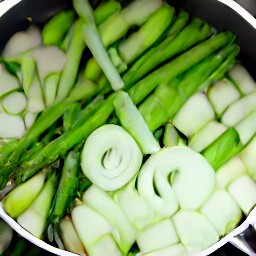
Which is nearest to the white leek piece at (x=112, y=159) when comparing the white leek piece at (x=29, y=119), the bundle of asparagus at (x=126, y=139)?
the bundle of asparagus at (x=126, y=139)

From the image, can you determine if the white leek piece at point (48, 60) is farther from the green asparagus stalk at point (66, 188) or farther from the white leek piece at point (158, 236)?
the white leek piece at point (158, 236)

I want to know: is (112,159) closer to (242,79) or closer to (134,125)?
(134,125)

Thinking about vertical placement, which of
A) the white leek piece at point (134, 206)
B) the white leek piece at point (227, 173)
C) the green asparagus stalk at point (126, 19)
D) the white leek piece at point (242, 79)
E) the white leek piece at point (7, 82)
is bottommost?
the white leek piece at point (227, 173)

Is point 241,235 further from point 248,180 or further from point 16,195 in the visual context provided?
point 16,195

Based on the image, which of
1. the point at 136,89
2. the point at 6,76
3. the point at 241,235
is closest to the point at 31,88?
the point at 6,76

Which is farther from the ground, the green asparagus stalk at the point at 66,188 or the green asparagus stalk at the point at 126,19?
the green asparagus stalk at the point at 126,19

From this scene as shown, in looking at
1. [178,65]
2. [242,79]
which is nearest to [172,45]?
[178,65]

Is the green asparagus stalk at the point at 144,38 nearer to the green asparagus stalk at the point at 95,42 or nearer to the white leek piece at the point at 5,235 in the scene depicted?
the green asparagus stalk at the point at 95,42
